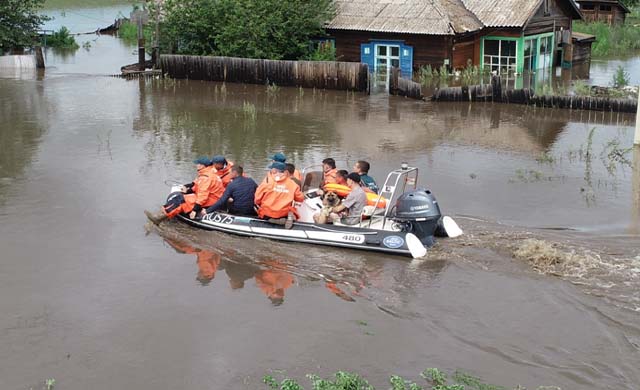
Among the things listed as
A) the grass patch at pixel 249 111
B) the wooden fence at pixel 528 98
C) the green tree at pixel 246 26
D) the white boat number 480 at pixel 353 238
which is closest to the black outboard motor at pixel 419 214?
the white boat number 480 at pixel 353 238

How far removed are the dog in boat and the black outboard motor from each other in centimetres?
106

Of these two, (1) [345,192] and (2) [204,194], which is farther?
(2) [204,194]

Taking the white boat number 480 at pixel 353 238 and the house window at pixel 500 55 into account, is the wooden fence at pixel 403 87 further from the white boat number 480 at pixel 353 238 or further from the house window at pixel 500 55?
the white boat number 480 at pixel 353 238

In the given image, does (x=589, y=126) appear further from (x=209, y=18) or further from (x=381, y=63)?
(x=209, y=18)

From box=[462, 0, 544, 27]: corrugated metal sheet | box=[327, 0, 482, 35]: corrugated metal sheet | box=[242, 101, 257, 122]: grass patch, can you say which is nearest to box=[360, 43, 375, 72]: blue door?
box=[327, 0, 482, 35]: corrugated metal sheet

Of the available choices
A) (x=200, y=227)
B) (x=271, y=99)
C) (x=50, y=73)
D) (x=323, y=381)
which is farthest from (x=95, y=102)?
(x=323, y=381)

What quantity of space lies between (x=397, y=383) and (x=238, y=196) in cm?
574

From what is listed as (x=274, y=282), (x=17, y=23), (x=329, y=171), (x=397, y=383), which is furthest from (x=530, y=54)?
(x=397, y=383)

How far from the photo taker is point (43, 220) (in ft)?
47.8

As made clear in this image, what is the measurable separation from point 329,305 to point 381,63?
2201 cm

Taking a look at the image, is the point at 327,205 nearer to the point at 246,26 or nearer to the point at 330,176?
the point at 330,176

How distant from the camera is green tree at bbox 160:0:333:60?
96.8 feet

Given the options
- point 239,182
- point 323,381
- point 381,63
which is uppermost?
point 381,63

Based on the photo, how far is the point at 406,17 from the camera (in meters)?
30.5
